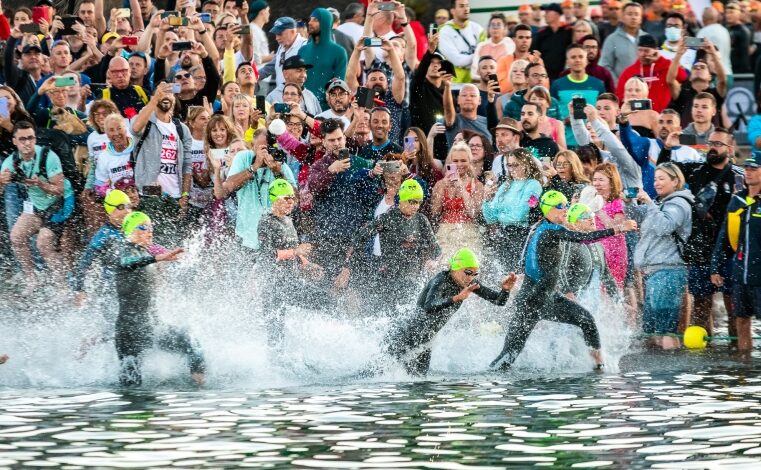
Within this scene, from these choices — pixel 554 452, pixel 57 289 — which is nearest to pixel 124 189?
pixel 57 289

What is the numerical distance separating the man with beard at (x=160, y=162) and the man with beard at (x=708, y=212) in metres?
5.43

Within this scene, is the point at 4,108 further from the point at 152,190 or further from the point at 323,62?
the point at 323,62

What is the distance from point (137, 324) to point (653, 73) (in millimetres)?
7847

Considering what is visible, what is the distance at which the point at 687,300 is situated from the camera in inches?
615

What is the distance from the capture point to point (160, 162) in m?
15.6

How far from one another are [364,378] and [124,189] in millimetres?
3669

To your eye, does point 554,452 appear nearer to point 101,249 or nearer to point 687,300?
point 101,249

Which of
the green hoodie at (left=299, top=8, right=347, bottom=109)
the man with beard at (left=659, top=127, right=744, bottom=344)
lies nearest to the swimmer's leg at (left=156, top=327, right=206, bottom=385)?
the green hoodie at (left=299, top=8, right=347, bottom=109)

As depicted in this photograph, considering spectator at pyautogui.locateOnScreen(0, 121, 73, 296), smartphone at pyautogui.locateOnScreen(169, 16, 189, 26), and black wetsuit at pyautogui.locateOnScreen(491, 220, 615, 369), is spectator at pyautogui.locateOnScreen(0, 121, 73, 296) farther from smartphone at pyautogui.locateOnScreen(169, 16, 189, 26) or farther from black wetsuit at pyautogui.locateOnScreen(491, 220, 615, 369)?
black wetsuit at pyautogui.locateOnScreen(491, 220, 615, 369)

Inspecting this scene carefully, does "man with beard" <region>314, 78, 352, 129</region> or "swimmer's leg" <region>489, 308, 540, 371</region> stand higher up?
"man with beard" <region>314, 78, 352, 129</region>

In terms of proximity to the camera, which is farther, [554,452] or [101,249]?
[101,249]

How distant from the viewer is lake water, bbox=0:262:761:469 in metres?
9.45

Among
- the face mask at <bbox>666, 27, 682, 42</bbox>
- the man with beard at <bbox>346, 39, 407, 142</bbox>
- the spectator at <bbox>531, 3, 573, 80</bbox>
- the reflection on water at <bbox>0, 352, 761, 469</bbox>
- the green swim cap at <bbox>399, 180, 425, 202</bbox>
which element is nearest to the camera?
the reflection on water at <bbox>0, 352, 761, 469</bbox>

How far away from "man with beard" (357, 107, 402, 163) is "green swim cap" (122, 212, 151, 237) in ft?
10.7
